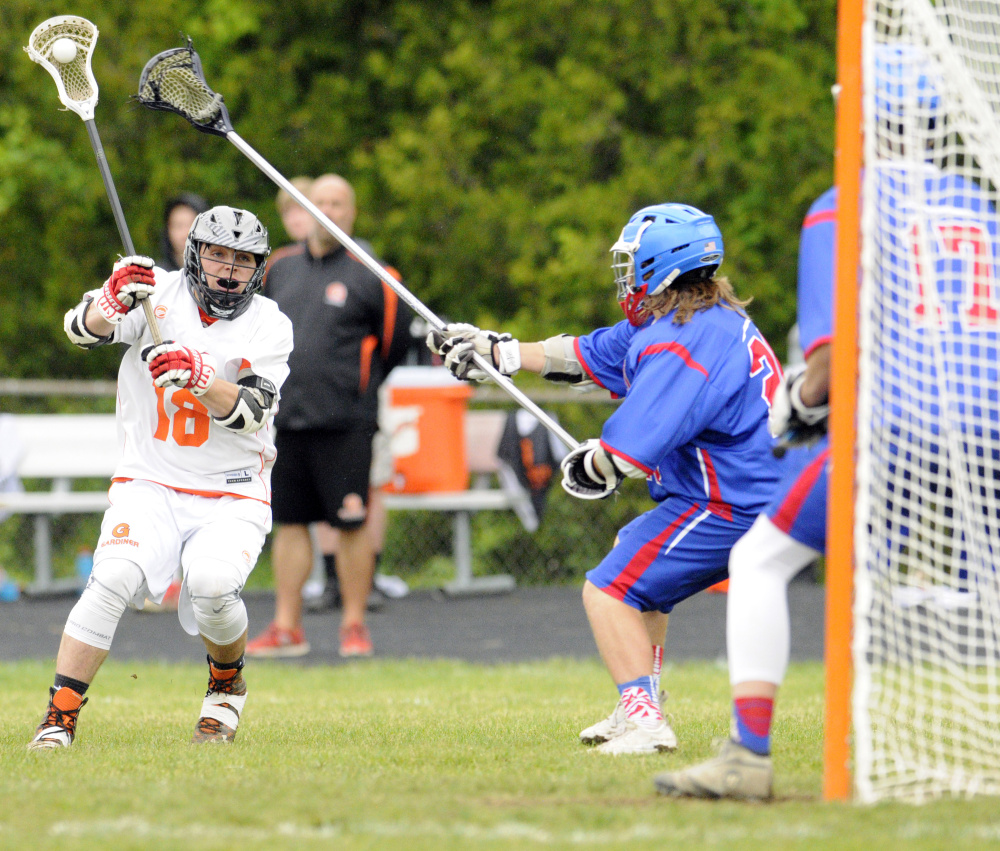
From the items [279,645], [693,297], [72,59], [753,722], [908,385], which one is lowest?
[279,645]

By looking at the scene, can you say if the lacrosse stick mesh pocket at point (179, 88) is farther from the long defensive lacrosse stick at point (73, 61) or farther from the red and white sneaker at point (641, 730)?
the red and white sneaker at point (641, 730)

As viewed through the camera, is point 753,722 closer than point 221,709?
Yes

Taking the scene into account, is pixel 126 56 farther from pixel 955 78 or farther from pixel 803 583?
pixel 955 78

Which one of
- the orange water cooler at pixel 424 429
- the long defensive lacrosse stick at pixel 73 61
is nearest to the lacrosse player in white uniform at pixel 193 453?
the long defensive lacrosse stick at pixel 73 61

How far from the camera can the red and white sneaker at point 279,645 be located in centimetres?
843

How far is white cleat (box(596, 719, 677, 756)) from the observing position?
464 cm

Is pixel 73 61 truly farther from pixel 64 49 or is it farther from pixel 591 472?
pixel 591 472

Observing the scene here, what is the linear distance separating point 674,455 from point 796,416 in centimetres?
113

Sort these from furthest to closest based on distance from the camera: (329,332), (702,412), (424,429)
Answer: (424,429) → (329,332) → (702,412)

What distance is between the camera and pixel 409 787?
3.89 meters

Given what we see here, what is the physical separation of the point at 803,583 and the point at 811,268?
856cm

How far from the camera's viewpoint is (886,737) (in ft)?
12.4

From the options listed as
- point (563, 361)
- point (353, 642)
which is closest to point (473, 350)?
point (563, 361)

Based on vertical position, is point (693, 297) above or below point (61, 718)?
above
